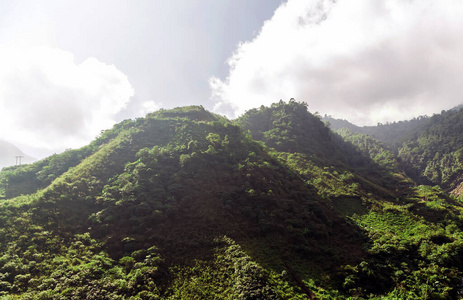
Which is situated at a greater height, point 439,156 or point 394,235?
point 439,156

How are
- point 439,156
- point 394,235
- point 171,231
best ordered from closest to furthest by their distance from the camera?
point 171,231 → point 394,235 → point 439,156

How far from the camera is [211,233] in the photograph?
27281mm

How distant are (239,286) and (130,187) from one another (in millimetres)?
23209

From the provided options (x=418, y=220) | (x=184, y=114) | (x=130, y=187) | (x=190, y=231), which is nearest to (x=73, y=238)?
(x=130, y=187)

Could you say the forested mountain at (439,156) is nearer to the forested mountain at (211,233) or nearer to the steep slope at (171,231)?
the forested mountain at (211,233)

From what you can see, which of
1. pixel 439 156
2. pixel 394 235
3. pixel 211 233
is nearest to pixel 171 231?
pixel 211 233

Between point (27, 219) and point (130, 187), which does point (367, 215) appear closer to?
point (130, 187)

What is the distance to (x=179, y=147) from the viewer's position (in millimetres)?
46625

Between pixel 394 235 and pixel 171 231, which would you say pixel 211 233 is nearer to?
pixel 171 231

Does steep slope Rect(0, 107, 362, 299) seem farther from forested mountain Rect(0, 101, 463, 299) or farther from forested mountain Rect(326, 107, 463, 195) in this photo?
forested mountain Rect(326, 107, 463, 195)

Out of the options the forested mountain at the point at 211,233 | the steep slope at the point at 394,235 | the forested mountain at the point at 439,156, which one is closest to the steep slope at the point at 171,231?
the forested mountain at the point at 211,233

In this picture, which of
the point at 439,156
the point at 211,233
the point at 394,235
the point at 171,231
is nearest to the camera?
the point at 211,233

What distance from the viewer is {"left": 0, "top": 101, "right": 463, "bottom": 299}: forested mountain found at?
63.8 feet

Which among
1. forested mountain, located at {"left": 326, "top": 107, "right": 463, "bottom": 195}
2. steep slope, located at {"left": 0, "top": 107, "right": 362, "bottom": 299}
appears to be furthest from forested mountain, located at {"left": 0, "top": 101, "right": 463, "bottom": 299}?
forested mountain, located at {"left": 326, "top": 107, "right": 463, "bottom": 195}
